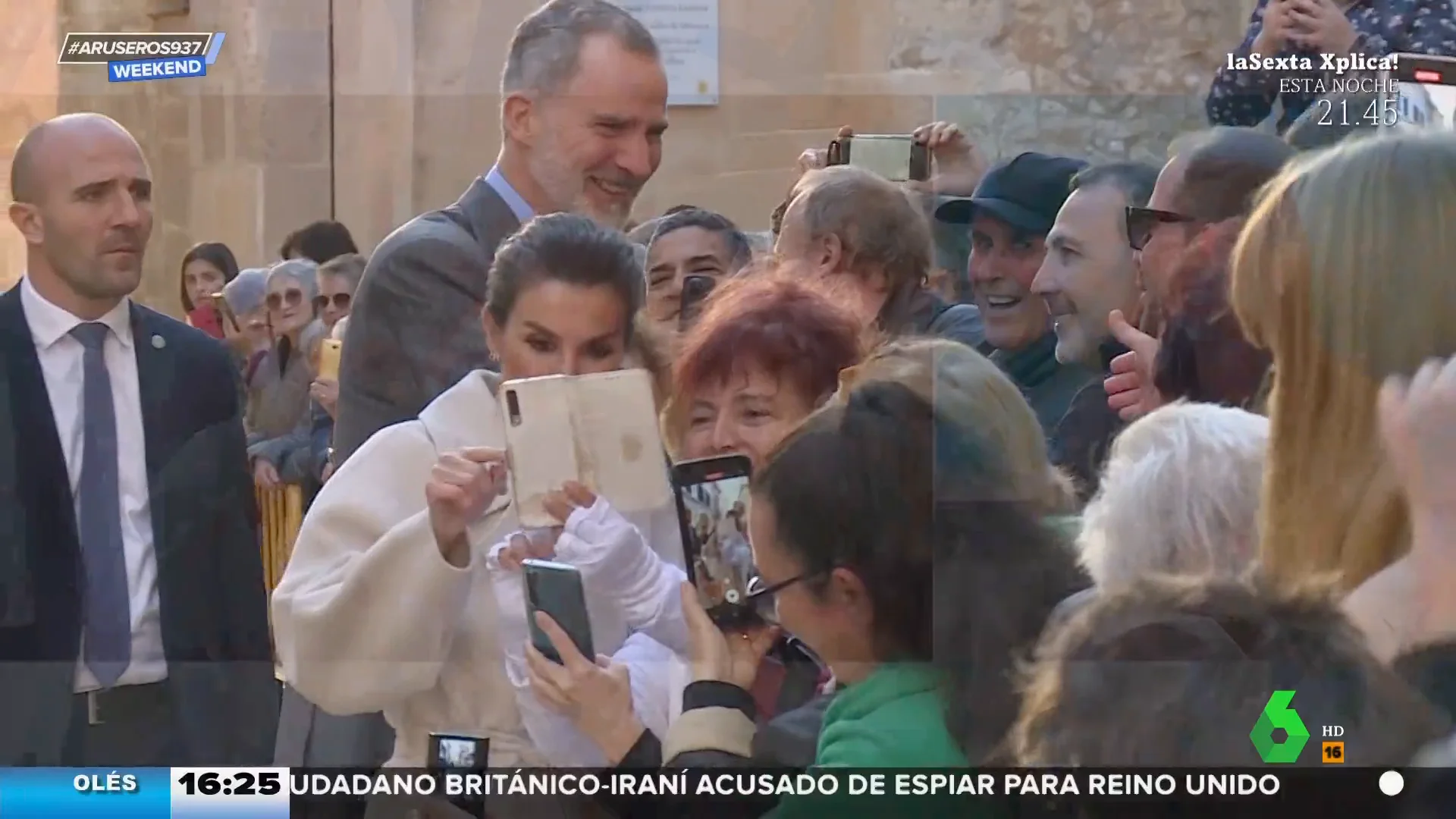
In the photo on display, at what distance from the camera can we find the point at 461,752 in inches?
114

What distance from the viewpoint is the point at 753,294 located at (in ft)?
9.38

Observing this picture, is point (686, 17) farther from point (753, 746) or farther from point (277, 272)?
point (753, 746)

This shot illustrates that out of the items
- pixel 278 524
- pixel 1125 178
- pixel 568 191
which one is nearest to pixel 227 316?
pixel 278 524

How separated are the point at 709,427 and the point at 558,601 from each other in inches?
12.7

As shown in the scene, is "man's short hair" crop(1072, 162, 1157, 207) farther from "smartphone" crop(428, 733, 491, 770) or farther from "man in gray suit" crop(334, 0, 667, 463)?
"smartphone" crop(428, 733, 491, 770)

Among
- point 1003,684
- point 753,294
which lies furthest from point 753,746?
point 753,294

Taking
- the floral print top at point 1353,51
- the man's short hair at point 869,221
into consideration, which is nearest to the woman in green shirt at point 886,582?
the man's short hair at point 869,221

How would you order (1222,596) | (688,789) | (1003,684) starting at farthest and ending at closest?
(688,789)
(1003,684)
(1222,596)

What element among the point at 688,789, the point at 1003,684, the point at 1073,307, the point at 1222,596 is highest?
the point at 1073,307

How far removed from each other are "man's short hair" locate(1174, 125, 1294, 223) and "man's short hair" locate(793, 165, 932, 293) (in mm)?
372

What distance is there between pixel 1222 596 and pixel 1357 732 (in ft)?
0.79

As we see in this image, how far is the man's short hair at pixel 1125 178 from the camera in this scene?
112 inches

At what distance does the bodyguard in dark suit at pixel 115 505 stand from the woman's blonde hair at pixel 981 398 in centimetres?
95

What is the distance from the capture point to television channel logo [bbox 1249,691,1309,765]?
2219 mm
